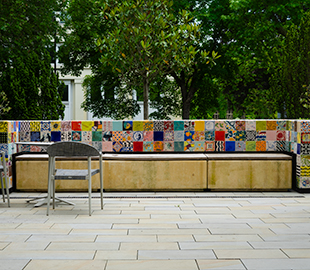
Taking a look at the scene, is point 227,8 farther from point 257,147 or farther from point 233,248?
point 233,248

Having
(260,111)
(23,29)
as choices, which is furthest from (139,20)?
(260,111)

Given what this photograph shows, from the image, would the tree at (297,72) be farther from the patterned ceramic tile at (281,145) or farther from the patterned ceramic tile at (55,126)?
the patterned ceramic tile at (55,126)

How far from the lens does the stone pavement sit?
3.29m

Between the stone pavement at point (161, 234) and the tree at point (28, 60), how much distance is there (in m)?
9.13

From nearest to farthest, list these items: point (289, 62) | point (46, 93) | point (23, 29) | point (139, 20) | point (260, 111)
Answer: point (139, 20)
point (289, 62)
point (46, 93)
point (23, 29)
point (260, 111)

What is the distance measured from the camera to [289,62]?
1261 centimetres

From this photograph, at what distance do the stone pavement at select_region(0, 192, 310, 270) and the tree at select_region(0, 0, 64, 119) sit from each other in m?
9.13

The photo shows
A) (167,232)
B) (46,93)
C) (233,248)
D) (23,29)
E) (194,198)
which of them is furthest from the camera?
(23,29)

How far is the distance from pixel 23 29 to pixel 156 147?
12636mm

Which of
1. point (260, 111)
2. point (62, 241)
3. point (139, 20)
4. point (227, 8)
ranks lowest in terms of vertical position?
point (62, 241)

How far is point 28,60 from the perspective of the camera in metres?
15.4

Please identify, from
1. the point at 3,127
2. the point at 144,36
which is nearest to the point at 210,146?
the point at 3,127

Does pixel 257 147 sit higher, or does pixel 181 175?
pixel 257 147

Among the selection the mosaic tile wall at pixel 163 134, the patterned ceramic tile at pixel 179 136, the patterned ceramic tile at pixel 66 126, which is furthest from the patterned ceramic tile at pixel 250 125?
the patterned ceramic tile at pixel 66 126
